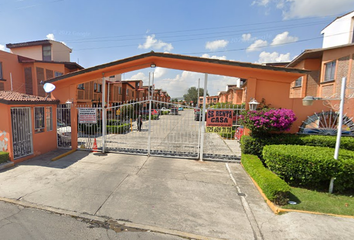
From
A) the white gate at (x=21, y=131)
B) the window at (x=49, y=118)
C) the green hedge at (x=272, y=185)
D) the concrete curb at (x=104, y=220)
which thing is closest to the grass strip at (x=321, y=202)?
the green hedge at (x=272, y=185)

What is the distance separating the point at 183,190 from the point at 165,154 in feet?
9.39

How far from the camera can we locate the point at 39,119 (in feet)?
23.6

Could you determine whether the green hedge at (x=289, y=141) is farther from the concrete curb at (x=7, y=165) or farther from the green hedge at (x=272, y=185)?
the concrete curb at (x=7, y=165)

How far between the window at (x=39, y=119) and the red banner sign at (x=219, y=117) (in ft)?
24.0

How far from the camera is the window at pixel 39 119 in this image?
7.03 metres

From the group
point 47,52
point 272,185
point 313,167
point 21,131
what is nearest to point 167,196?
point 272,185

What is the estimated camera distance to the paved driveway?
3186 millimetres

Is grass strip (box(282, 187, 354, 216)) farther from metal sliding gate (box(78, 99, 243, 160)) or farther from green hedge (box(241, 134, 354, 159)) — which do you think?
metal sliding gate (box(78, 99, 243, 160))

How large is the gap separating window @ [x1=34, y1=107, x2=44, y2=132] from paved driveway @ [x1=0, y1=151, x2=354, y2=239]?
1.44 m

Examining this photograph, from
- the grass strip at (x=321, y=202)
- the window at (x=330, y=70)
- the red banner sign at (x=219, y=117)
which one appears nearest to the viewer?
the grass strip at (x=321, y=202)

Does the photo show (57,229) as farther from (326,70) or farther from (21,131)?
(326,70)

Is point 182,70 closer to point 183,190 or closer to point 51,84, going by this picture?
point 183,190

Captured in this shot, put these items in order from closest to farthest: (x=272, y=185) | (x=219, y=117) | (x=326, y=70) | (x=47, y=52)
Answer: (x=272, y=185)
(x=219, y=117)
(x=326, y=70)
(x=47, y=52)

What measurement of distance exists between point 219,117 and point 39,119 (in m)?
7.77
